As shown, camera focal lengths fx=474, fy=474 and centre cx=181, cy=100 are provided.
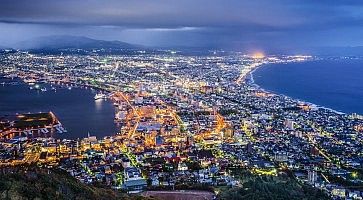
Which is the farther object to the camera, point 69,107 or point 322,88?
point 322,88

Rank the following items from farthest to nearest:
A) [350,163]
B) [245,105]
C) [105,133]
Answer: [245,105], [105,133], [350,163]

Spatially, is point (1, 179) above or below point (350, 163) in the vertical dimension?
above

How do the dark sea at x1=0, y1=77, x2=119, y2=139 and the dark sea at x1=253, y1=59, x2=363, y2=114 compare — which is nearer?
the dark sea at x1=0, y1=77, x2=119, y2=139

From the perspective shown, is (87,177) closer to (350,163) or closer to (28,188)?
(28,188)

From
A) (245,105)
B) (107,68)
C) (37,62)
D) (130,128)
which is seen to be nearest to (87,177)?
(130,128)

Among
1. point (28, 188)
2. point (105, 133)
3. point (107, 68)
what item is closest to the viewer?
point (28, 188)

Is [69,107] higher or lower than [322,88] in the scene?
lower

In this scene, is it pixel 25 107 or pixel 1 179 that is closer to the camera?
pixel 1 179

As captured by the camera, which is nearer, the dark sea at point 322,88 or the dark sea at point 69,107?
the dark sea at point 69,107
